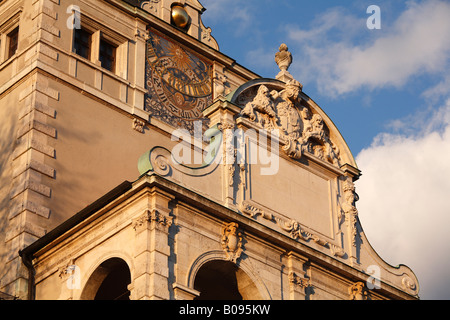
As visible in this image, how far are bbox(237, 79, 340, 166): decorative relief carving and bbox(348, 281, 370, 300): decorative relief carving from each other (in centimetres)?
345

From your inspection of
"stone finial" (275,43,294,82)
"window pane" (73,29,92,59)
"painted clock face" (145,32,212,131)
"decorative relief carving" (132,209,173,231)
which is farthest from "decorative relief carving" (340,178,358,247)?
"window pane" (73,29,92,59)

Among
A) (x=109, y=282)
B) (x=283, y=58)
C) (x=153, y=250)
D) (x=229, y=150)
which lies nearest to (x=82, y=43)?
(x=283, y=58)

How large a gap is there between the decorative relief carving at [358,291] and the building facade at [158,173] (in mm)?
34

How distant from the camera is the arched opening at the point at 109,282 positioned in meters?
25.5

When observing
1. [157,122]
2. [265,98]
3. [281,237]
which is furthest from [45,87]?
[281,237]

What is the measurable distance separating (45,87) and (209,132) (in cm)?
453

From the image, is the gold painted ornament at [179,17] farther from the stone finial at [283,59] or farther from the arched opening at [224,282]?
the arched opening at [224,282]

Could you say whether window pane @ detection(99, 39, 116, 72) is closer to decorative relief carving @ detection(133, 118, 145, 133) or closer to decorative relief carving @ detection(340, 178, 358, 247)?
decorative relief carving @ detection(133, 118, 145, 133)

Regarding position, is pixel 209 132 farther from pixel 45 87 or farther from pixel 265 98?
pixel 45 87

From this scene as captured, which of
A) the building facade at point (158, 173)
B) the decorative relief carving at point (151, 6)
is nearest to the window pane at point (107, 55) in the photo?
the building facade at point (158, 173)

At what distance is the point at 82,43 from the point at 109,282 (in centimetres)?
753
